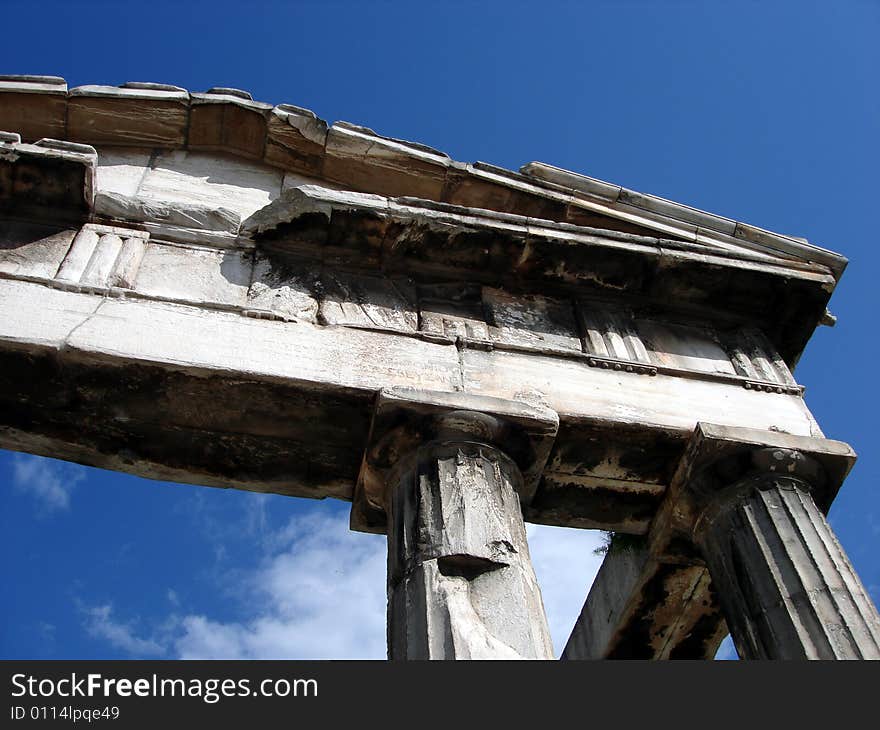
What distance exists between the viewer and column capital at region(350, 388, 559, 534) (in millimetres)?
6328

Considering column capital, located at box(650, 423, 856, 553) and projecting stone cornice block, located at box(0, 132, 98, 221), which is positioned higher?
projecting stone cornice block, located at box(0, 132, 98, 221)

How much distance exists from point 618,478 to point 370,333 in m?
2.02

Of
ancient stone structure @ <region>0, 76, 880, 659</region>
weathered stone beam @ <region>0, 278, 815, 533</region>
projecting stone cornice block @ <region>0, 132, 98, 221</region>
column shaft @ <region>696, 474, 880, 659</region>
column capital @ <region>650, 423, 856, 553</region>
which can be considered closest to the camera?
column shaft @ <region>696, 474, 880, 659</region>

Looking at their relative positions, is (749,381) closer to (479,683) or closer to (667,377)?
(667,377)

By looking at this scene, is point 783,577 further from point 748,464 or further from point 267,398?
point 267,398

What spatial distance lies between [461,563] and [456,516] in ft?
1.16

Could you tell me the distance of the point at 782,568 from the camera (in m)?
6.05

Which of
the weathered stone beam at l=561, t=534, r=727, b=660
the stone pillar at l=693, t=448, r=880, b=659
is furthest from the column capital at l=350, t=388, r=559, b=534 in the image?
the weathered stone beam at l=561, t=534, r=727, b=660

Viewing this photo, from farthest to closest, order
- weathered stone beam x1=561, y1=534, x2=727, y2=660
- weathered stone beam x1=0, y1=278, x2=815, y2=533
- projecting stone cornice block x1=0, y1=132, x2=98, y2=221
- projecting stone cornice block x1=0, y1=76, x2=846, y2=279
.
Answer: projecting stone cornice block x1=0, y1=76, x2=846, y2=279, weathered stone beam x1=561, y1=534, x2=727, y2=660, projecting stone cornice block x1=0, y1=132, x2=98, y2=221, weathered stone beam x1=0, y1=278, x2=815, y2=533

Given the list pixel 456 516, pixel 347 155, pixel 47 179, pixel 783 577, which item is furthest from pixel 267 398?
pixel 783 577

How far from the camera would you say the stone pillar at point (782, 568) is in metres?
5.68

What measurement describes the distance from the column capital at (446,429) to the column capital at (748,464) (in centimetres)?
105

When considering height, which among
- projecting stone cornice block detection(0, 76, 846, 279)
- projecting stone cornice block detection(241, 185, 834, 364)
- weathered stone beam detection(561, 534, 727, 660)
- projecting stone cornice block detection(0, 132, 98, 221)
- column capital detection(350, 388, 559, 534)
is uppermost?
projecting stone cornice block detection(0, 76, 846, 279)

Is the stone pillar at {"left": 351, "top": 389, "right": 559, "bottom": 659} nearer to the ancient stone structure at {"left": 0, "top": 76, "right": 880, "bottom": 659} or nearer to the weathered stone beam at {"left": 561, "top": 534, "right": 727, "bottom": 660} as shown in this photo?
the ancient stone structure at {"left": 0, "top": 76, "right": 880, "bottom": 659}
